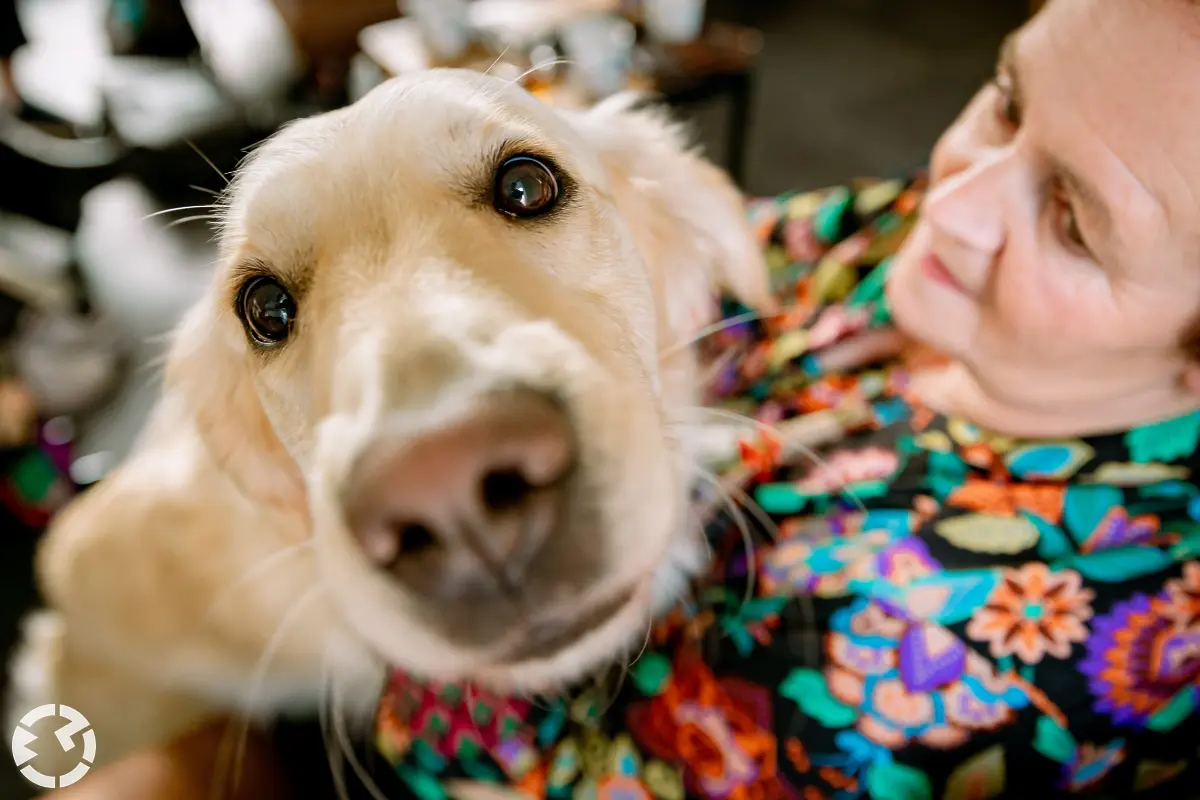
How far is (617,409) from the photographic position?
0.59 meters

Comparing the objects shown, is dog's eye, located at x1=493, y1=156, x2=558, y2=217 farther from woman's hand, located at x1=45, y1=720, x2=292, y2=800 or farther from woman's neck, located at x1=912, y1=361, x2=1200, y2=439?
woman's hand, located at x1=45, y1=720, x2=292, y2=800

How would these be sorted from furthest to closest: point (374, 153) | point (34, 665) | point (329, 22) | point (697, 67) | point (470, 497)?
point (697, 67) < point (329, 22) < point (34, 665) < point (374, 153) < point (470, 497)

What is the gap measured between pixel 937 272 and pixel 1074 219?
182 millimetres

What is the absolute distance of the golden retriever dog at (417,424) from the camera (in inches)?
20.4

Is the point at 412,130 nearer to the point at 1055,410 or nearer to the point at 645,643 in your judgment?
the point at 645,643

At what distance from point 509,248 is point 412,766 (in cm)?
69

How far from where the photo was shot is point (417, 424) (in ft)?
1.64

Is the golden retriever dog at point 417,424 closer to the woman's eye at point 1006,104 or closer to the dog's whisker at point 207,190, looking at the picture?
the dog's whisker at point 207,190

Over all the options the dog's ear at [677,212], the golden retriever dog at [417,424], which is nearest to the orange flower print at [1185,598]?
the golden retriever dog at [417,424]

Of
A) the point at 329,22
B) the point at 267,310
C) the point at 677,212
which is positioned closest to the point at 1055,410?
the point at 677,212

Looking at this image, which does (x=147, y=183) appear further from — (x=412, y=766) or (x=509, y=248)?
(x=412, y=766)

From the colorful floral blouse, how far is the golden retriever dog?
0.33ft

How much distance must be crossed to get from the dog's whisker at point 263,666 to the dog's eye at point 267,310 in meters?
0.36

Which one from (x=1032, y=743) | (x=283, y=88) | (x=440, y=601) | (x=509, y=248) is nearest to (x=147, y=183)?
(x=283, y=88)
